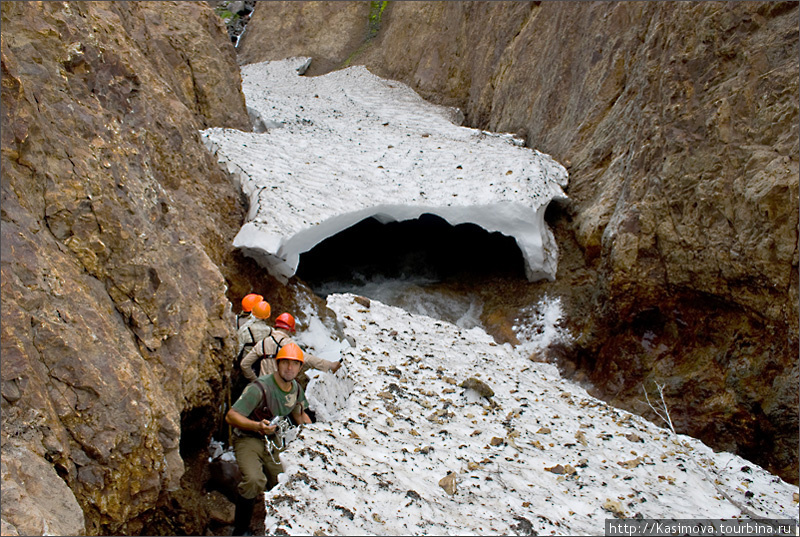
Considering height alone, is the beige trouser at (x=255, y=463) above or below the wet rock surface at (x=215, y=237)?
below

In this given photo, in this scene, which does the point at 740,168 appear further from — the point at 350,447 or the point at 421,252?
the point at 421,252

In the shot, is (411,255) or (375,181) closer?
(375,181)

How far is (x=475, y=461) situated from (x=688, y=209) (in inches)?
157

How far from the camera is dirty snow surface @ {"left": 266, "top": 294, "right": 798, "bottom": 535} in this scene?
9.86 ft

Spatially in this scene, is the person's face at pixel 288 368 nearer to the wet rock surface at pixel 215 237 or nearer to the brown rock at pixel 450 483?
the wet rock surface at pixel 215 237

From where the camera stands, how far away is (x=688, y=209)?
19.9 feet

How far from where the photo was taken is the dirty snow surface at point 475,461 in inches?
118

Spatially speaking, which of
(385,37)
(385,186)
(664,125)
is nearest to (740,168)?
(664,125)

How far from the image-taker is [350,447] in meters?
3.63

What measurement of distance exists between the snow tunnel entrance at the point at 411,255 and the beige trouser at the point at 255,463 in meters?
4.77

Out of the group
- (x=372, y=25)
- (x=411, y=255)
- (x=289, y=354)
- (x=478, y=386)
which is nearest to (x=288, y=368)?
(x=289, y=354)

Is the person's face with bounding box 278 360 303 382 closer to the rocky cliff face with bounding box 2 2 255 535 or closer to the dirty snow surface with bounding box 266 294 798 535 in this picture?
the dirty snow surface with bounding box 266 294 798 535

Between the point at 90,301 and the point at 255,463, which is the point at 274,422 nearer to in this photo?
the point at 255,463

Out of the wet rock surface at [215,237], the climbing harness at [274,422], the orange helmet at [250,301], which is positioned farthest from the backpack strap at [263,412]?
the orange helmet at [250,301]
